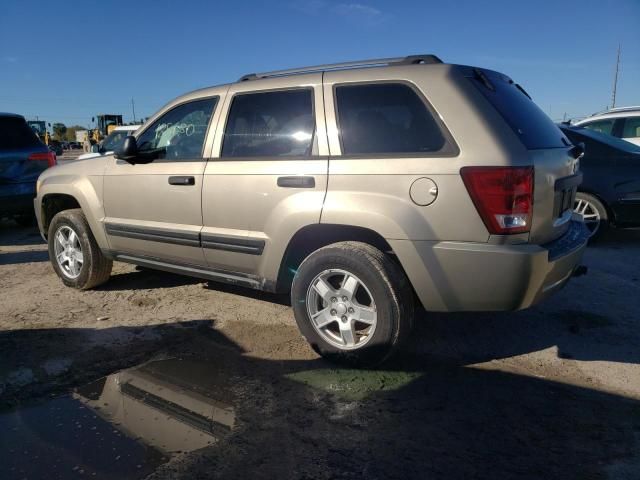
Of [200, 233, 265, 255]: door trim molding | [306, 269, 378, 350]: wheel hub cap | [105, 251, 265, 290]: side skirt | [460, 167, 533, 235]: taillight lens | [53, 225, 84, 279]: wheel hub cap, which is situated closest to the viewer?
[460, 167, 533, 235]: taillight lens

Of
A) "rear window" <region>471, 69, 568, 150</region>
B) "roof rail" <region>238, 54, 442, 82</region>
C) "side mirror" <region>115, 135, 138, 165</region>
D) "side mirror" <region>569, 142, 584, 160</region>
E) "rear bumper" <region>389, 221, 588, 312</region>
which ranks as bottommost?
"rear bumper" <region>389, 221, 588, 312</region>

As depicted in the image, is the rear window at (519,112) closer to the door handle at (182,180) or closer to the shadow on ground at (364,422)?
the shadow on ground at (364,422)

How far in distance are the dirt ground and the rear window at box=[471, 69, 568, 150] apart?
149cm

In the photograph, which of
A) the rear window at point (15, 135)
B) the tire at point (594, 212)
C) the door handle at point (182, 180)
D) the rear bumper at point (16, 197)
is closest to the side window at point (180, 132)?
the door handle at point (182, 180)

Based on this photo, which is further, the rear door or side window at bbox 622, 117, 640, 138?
side window at bbox 622, 117, 640, 138

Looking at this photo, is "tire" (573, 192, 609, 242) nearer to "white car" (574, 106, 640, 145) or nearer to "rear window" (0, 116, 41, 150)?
"white car" (574, 106, 640, 145)

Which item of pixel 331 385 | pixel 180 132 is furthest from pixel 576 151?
pixel 180 132

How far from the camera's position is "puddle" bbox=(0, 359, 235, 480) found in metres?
2.37

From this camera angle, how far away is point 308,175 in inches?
133

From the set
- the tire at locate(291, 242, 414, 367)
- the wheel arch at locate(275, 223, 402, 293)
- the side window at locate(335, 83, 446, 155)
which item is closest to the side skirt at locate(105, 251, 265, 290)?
the wheel arch at locate(275, 223, 402, 293)

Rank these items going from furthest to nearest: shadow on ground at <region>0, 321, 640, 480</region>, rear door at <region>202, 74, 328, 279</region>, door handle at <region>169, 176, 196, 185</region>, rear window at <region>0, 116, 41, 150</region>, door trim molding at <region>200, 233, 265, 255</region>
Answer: rear window at <region>0, 116, 41, 150</region>
door handle at <region>169, 176, 196, 185</region>
door trim molding at <region>200, 233, 265, 255</region>
rear door at <region>202, 74, 328, 279</region>
shadow on ground at <region>0, 321, 640, 480</region>

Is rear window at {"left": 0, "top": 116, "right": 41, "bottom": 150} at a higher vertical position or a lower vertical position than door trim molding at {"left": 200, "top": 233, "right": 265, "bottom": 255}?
higher

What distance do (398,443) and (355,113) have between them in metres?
2.04

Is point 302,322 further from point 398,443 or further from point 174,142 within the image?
point 174,142
